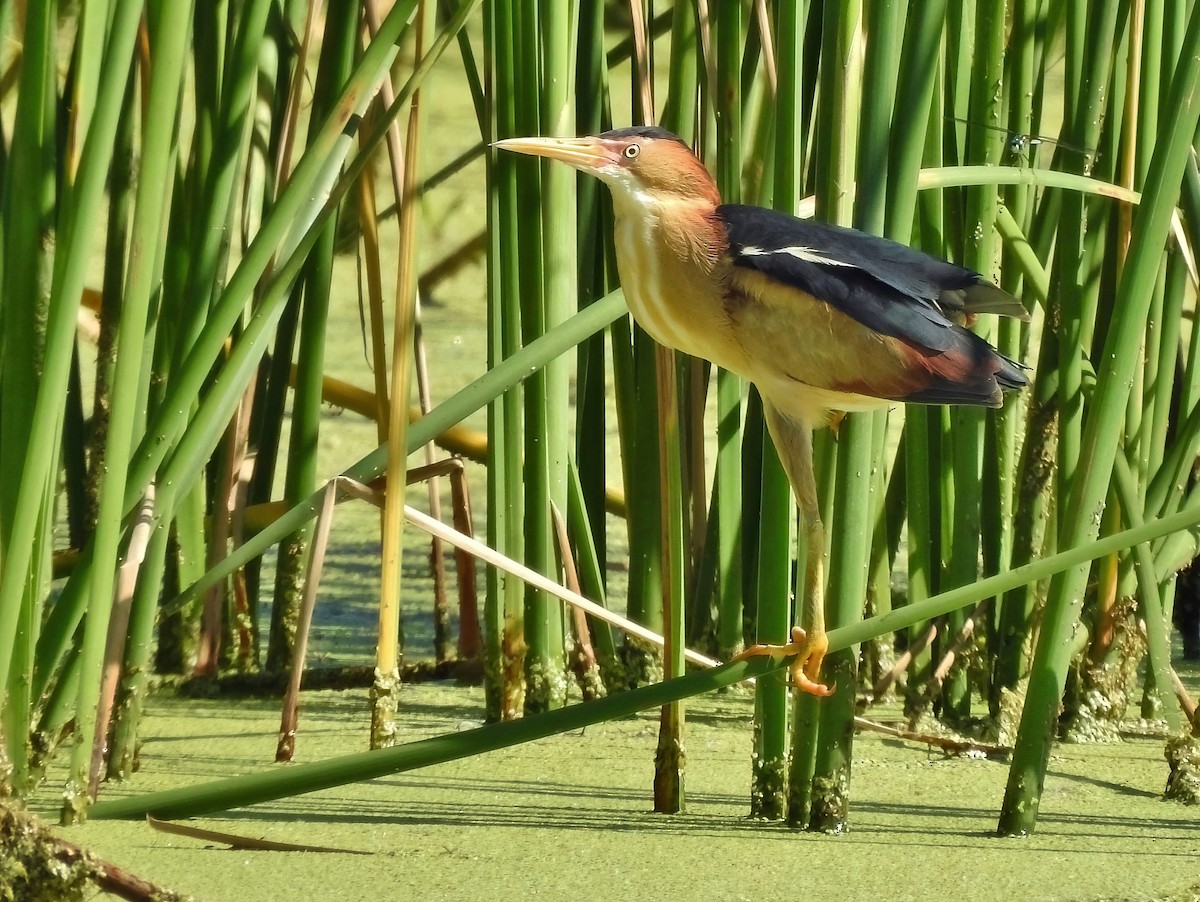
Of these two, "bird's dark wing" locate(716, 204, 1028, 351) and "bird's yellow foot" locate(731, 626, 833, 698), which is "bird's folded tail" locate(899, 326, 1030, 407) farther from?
"bird's yellow foot" locate(731, 626, 833, 698)

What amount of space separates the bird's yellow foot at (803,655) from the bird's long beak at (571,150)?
42 cm

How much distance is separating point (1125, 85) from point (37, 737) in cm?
124

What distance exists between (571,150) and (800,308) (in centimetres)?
23

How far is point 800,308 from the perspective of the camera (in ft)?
4.03

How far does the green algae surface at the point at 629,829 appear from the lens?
133 cm

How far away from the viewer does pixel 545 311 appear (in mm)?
1507

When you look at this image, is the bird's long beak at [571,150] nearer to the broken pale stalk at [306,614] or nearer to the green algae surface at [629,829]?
the broken pale stalk at [306,614]

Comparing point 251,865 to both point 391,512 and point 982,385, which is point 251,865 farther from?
point 982,385

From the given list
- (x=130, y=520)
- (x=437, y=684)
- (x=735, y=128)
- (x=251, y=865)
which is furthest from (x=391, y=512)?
(x=437, y=684)

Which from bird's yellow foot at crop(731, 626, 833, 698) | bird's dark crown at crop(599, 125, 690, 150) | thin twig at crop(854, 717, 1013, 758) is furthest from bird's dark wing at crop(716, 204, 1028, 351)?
thin twig at crop(854, 717, 1013, 758)

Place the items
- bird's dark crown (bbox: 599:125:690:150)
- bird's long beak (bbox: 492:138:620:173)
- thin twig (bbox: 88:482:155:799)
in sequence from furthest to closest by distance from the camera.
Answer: thin twig (bbox: 88:482:155:799), bird's dark crown (bbox: 599:125:690:150), bird's long beak (bbox: 492:138:620:173)

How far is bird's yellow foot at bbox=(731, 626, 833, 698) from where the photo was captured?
123 centimetres

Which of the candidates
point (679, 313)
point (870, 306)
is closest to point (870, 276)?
point (870, 306)

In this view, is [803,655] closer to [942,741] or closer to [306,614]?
[942,741]
